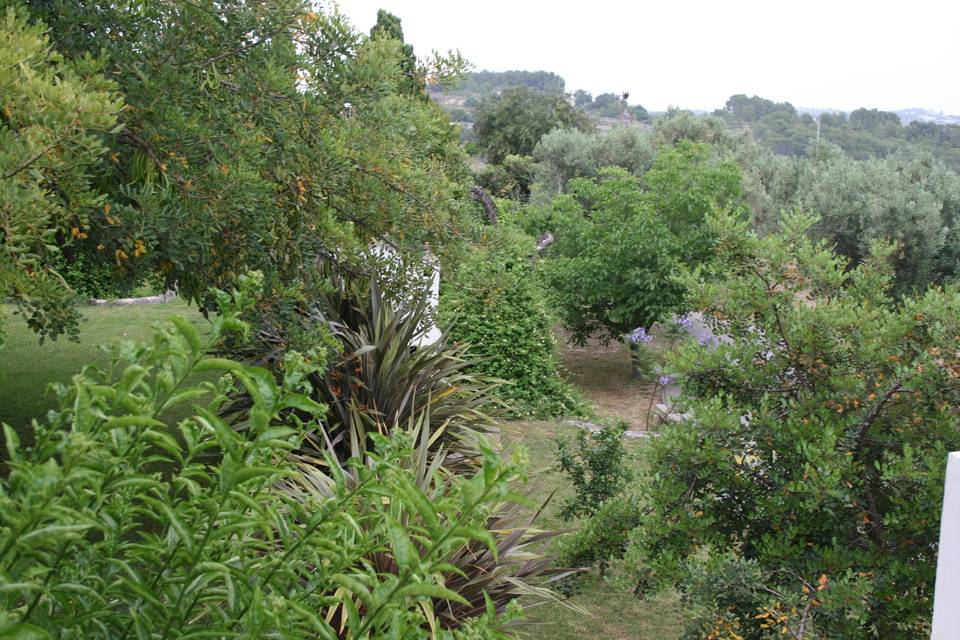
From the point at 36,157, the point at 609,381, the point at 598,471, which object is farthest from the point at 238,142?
the point at 609,381

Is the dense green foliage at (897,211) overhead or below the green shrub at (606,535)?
overhead

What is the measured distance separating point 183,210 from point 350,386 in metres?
2.81

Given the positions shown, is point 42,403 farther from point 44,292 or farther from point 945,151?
point 945,151

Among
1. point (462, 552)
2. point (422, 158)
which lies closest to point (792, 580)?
point (462, 552)

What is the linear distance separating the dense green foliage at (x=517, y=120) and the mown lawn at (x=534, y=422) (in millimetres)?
18677

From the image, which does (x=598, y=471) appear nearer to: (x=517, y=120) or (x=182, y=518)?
(x=182, y=518)

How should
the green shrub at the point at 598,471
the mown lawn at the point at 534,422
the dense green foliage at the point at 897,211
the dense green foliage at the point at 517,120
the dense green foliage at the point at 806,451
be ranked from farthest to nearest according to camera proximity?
the dense green foliage at the point at 517,120, the dense green foliage at the point at 897,211, the green shrub at the point at 598,471, the mown lawn at the point at 534,422, the dense green foliage at the point at 806,451

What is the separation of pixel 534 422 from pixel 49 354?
6.40 m

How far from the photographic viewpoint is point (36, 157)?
3.01m

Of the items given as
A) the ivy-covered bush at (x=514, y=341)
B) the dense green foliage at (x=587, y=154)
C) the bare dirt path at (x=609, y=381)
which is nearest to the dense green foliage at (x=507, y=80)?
the dense green foliage at (x=587, y=154)

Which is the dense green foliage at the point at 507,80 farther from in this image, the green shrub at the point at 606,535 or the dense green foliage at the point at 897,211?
the green shrub at the point at 606,535

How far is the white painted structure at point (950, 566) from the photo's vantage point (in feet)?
9.41

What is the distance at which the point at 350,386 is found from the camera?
6734 mm

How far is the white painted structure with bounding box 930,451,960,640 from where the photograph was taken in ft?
9.41
